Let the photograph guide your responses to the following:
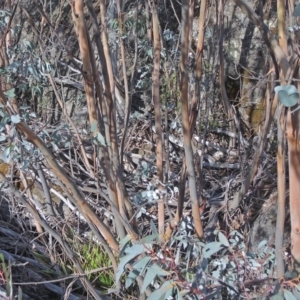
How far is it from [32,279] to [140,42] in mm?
1166

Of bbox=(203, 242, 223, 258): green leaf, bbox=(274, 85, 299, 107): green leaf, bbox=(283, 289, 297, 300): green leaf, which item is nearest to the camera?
bbox=(274, 85, 299, 107): green leaf

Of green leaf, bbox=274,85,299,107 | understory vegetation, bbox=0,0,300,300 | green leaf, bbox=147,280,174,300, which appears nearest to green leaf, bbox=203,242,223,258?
understory vegetation, bbox=0,0,300,300

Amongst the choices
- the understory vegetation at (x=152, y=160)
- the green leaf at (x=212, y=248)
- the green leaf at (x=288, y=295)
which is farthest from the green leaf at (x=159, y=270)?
the green leaf at (x=288, y=295)

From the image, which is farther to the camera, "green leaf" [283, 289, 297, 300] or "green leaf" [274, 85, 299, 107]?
"green leaf" [283, 289, 297, 300]

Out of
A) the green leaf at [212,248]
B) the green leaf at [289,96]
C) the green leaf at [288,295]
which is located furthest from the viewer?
the green leaf at [212,248]

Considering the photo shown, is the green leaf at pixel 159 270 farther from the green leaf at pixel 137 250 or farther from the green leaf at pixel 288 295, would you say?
the green leaf at pixel 288 295

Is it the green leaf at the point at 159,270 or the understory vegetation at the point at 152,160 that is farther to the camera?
the understory vegetation at the point at 152,160

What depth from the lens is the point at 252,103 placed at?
3.02m

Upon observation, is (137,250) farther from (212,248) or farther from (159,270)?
(212,248)

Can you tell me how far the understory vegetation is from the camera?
133cm

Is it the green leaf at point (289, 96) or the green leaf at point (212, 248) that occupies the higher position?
the green leaf at point (289, 96)

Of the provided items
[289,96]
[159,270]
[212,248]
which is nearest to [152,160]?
[212,248]

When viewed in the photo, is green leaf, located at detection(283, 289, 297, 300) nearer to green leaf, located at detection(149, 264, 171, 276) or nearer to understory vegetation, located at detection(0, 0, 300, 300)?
understory vegetation, located at detection(0, 0, 300, 300)

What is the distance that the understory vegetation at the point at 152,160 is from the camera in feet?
4.38
